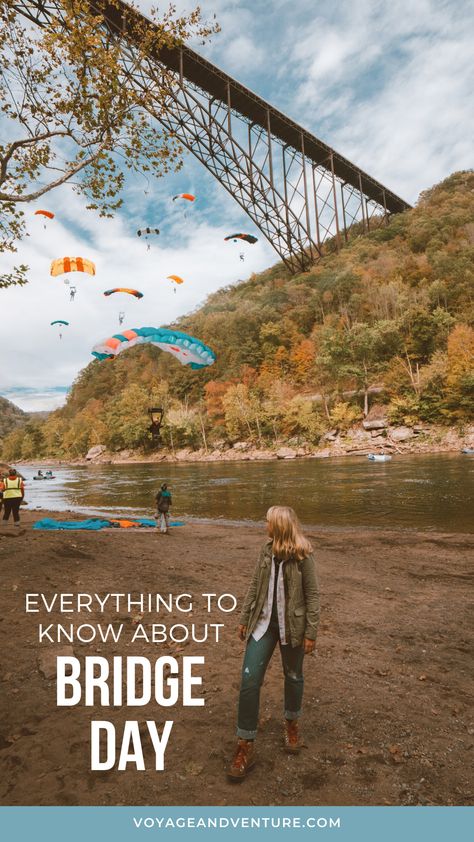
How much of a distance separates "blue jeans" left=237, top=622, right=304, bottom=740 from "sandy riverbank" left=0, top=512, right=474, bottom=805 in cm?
27

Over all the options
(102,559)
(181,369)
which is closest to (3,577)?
(102,559)

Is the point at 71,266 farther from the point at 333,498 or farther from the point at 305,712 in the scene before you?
the point at 305,712

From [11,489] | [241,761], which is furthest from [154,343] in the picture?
[241,761]

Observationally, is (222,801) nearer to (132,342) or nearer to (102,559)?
(102,559)

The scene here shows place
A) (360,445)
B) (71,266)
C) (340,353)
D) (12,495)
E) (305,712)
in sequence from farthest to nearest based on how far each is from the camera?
1. (340,353)
2. (360,445)
3. (71,266)
4. (12,495)
5. (305,712)

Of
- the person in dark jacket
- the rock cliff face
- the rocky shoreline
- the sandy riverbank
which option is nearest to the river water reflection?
the person in dark jacket

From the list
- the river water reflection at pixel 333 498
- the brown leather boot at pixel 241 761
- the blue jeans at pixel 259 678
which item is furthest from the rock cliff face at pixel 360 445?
the brown leather boot at pixel 241 761

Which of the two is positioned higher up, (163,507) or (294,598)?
(294,598)

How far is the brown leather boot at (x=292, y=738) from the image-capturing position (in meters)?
3.18

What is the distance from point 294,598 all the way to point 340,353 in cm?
5469

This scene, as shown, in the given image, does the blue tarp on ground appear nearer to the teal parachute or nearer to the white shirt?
the teal parachute

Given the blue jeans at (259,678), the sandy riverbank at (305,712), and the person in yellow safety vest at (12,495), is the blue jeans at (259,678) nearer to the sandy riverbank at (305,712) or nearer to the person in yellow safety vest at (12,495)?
the sandy riverbank at (305,712)

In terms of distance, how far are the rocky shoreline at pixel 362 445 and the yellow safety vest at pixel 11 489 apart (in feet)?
116

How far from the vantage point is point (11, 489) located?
1361cm
